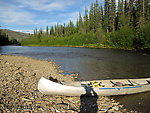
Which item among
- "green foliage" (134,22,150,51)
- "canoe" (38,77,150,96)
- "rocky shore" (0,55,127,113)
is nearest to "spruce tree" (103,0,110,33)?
"green foliage" (134,22,150,51)

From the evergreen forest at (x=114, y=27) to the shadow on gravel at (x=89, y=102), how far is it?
3176cm

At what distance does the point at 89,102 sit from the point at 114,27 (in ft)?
219

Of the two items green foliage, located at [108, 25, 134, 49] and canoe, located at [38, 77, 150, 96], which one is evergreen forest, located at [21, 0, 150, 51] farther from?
canoe, located at [38, 77, 150, 96]

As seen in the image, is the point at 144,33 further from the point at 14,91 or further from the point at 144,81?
the point at 14,91

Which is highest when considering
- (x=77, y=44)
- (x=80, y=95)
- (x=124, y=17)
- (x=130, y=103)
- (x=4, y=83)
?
(x=124, y=17)

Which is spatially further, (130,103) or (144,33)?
(144,33)

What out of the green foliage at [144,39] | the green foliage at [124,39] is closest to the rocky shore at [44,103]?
the green foliage at [144,39]

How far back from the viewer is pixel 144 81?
9086 millimetres

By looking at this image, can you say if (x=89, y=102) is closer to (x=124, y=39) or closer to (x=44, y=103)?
(x=44, y=103)

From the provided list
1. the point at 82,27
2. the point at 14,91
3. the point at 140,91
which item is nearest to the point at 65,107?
the point at 14,91

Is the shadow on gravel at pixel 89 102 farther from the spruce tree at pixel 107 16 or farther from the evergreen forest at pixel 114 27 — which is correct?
the spruce tree at pixel 107 16

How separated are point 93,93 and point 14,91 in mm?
4494

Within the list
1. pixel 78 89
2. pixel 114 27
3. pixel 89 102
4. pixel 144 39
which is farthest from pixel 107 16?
pixel 89 102

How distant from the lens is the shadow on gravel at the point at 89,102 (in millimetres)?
5833
